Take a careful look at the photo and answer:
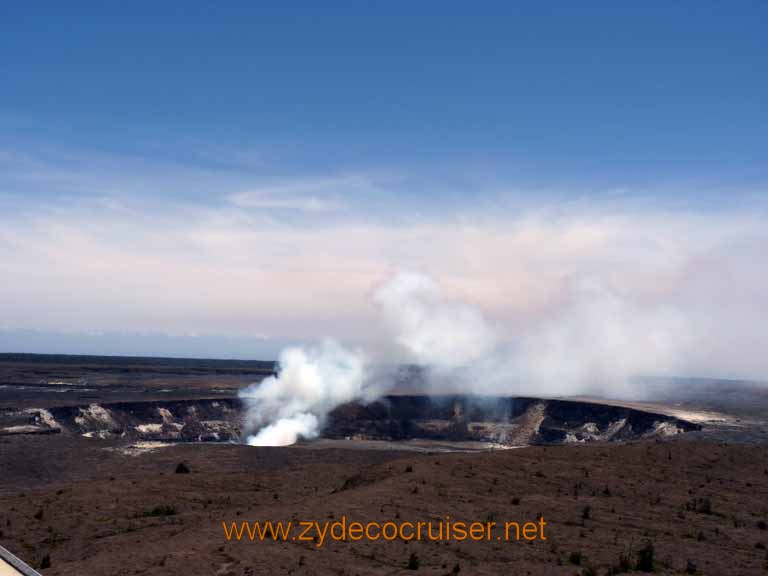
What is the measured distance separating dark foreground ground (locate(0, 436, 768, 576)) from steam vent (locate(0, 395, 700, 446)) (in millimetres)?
35429

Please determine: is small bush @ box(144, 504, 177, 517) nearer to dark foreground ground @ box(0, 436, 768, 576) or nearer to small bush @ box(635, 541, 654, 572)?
dark foreground ground @ box(0, 436, 768, 576)

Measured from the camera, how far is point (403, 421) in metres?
104

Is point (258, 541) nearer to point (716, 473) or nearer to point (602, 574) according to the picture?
point (602, 574)

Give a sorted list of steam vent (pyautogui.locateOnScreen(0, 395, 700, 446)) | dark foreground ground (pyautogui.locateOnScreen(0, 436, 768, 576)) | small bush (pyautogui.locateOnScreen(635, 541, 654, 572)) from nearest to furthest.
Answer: small bush (pyautogui.locateOnScreen(635, 541, 654, 572)), dark foreground ground (pyautogui.locateOnScreen(0, 436, 768, 576)), steam vent (pyautogui.locateOnScreen(0, 395, 700, 446))

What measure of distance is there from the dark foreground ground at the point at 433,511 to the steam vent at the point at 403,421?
35.4 metres

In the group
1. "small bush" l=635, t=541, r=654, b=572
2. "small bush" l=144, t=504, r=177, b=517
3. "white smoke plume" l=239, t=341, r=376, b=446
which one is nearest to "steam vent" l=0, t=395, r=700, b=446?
"white smoke plume" l=239, t=341, r=376, b=446

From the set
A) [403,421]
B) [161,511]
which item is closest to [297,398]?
[403,421]

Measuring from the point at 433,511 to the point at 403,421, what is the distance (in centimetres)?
7502

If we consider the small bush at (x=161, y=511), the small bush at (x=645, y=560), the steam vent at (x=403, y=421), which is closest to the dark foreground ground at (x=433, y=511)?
the small bush at (x=161, y=511)

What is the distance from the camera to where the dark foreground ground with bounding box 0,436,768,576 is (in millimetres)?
23188

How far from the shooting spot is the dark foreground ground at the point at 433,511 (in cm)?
2319

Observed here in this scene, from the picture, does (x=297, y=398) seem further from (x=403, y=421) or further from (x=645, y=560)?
(x=645, y=560)

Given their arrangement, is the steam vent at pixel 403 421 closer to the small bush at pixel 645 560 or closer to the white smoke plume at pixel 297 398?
the white smoke plume at pixel 297 398

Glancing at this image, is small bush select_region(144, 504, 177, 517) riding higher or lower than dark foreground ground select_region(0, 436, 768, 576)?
lower
